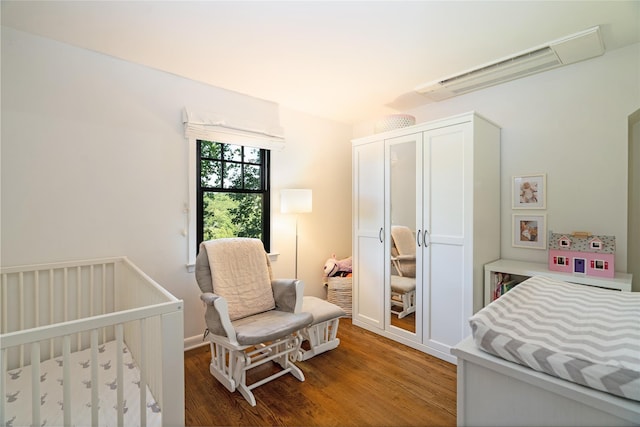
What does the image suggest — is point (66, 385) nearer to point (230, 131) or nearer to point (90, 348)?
point (90, 348)

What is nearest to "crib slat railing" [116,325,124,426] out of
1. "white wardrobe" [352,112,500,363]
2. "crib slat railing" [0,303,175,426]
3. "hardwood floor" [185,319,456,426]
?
"crib slat railing" [0,303,175,426]

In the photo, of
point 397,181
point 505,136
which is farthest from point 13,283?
point 505,136

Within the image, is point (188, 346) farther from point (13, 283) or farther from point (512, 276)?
point (512, 276)

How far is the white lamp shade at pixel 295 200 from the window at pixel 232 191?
0.22 metres

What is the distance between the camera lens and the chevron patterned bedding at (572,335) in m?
0.86

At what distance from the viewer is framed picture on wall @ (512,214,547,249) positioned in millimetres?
2490

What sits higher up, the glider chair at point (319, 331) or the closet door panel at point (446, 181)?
the closet door panel at point (446, 181)

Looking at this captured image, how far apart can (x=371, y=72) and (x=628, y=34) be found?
171 cm

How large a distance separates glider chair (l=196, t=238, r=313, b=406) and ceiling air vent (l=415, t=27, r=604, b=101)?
7.32ft

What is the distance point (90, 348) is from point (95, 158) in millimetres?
1464

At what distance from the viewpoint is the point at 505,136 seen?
8.81 feet

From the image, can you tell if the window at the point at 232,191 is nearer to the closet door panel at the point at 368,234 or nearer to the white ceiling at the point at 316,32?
the white ceiling at the point at 316,32

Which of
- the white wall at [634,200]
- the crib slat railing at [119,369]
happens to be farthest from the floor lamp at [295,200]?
the white wall at [634,200]

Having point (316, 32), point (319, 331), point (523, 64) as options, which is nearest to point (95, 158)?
point (316, 32)
